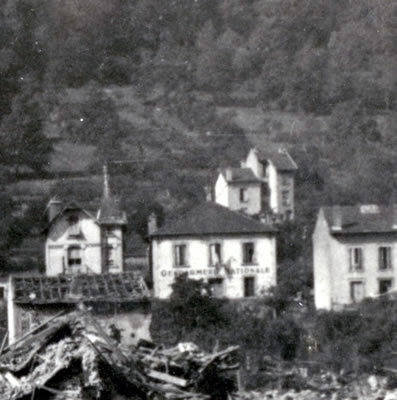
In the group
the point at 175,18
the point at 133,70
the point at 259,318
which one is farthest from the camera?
the point at 175,18

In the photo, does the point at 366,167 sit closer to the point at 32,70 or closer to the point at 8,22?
the point at 32,70

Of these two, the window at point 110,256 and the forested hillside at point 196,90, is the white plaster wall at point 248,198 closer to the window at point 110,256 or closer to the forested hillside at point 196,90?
the forested hillside at point 196,90

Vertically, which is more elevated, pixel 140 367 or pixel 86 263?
pixel 86 263

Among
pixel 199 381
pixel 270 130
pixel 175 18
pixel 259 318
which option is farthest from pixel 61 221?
pixel 175 18

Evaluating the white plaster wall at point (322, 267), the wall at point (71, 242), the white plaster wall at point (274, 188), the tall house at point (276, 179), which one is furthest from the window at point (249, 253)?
the white plaster wall at point (274, 188)

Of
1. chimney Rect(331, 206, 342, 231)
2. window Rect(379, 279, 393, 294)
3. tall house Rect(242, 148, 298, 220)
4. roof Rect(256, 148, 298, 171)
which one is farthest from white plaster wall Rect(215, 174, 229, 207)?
window Rect(379, 279, 393, 294)

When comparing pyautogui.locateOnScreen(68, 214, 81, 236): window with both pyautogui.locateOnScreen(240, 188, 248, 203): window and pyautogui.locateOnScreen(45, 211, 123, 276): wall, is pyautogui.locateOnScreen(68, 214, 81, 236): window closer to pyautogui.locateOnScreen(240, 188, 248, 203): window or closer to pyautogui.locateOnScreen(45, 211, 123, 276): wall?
pyautogui.locateOnScreen(45, 211, 123, 276): wall
